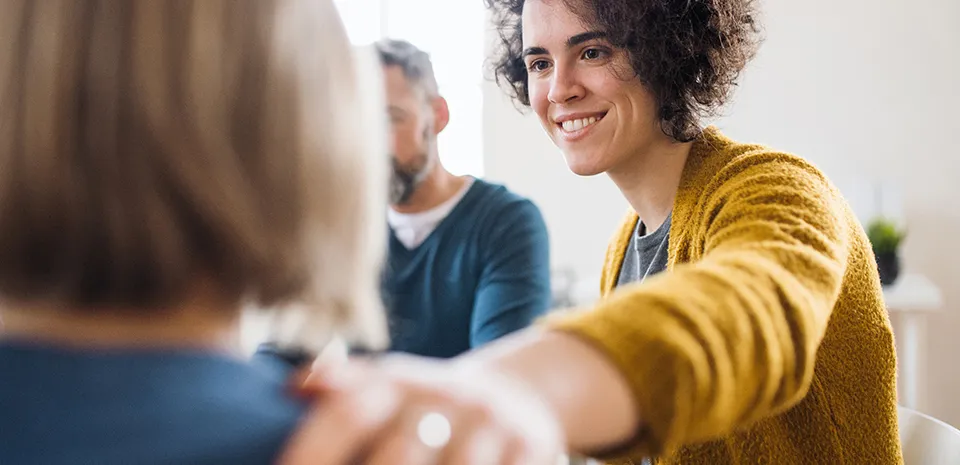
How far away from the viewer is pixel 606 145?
122 centimetres

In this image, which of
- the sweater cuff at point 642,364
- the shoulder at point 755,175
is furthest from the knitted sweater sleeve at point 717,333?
the shoulder at point 755,175

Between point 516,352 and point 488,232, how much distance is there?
1.18 m

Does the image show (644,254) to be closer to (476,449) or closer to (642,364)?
(642,364)

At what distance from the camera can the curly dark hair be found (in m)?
1.17

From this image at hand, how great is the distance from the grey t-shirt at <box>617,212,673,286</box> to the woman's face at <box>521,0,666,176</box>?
12cm

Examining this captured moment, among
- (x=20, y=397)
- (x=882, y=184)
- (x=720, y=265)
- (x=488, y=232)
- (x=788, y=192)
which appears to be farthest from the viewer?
(x=882, y=184)

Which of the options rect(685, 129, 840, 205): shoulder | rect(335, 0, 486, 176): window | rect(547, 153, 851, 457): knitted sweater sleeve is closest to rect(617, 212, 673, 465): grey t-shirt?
rect(685, 129, 840, 205): shoulder

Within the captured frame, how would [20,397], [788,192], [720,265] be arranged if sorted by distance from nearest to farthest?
[20,397] → [720,265] → [788,192]

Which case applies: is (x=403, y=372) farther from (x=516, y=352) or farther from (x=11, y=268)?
(x=11, y=268)

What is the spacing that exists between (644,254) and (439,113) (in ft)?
2.40

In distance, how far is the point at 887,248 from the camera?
2.82 meters

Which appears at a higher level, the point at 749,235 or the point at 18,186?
the point at 18,186

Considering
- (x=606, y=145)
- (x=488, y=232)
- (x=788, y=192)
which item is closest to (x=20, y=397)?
(x=788, y=192)

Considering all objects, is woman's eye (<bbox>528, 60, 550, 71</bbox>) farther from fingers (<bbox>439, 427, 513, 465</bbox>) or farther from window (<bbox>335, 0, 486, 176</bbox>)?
window (<bbox>335, 0, 486, 176</bbox>)
